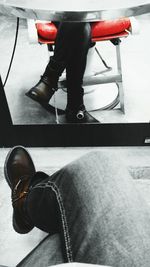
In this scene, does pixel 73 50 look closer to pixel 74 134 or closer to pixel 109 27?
pixel 109 27

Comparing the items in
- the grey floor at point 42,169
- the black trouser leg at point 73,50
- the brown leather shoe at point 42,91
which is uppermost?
the black trouser leg at point 73,50

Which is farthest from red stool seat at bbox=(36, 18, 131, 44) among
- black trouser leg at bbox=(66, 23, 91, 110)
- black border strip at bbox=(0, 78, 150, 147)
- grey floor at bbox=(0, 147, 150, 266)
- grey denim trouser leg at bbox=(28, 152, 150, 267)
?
grey denim trouser leg at bbox=(28, 152, 150, 267)

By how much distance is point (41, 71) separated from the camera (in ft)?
4.42

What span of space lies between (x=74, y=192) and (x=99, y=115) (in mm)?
685

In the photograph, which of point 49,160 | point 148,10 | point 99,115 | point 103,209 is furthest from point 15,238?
point 148,10

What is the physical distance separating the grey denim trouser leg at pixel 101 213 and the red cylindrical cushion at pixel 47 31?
2.13 feet

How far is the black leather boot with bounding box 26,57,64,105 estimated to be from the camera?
114 cm

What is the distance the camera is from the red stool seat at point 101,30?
1167 mm

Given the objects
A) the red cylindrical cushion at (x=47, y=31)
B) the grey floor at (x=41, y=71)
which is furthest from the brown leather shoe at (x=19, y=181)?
the red cylindrical cushion at (x=47, y=31)

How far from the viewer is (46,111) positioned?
50.2 inches

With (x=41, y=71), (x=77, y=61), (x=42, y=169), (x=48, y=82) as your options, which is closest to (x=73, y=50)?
(x=77, y=61)

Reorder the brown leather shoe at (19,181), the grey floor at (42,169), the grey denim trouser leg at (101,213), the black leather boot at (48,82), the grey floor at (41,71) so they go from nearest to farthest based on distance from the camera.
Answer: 1. the grey denim trouser leg at (101,213)
2. the brown leather shoe at (19,181)
3. the grey floor at (42,169)
4. the black leather boot at (48,82)
5. the grey floor at (41,71)

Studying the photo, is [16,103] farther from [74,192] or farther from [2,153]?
[74,192]

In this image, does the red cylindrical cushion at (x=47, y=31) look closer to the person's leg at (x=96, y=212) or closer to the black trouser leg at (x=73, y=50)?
the black trouser leg at (x=73, y=50)
